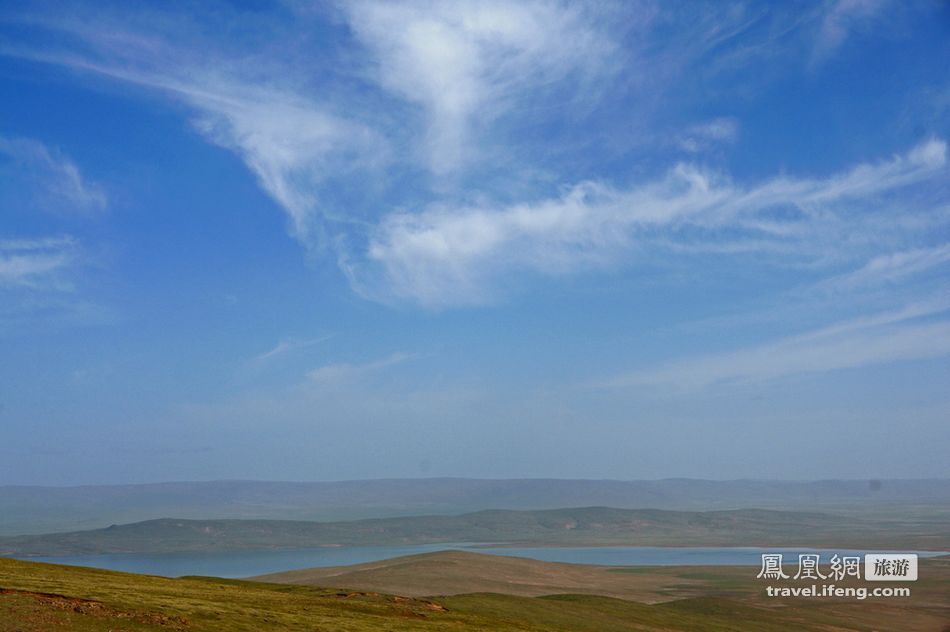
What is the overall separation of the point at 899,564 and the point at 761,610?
9321 centimetres

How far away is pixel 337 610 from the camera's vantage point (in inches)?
2248

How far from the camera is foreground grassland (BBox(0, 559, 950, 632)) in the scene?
1583 inches

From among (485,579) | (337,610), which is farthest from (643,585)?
(337,610)

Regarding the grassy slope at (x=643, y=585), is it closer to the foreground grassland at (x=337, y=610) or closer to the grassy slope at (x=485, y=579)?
the grassy slope at (x=485, y=579)

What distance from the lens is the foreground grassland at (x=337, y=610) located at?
4022 centimetres

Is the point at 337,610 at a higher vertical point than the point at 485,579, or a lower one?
higher

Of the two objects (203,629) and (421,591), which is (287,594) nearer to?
(203,629)

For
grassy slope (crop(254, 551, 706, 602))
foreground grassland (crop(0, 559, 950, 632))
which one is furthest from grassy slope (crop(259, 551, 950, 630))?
foreground grassland (crop(0, 559, 950, 632))

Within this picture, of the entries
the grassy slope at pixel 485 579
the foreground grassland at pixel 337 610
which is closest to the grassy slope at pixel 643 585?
the grassy slope at pixel 485 579

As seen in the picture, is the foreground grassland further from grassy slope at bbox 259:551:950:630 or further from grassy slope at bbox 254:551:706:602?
grassy slope at bbox 254:551:706:602

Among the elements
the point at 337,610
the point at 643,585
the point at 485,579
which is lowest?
the point at 643,585

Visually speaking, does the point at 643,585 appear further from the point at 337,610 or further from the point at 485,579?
the point at 337,610

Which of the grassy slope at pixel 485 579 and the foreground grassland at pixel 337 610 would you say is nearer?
the foreground grassland at pixel 337 610

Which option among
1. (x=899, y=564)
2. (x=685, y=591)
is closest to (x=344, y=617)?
(x=685, y=591)
